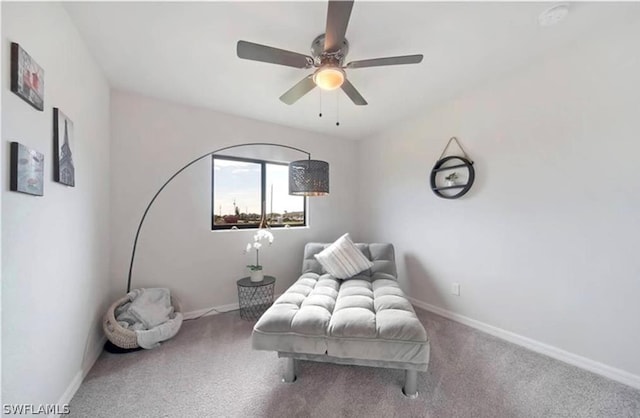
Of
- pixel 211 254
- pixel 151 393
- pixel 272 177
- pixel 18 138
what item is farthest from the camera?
pixel 272 177

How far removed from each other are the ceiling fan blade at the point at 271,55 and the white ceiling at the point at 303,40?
265mm

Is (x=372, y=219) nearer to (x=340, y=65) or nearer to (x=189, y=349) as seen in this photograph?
(x=340, y=65)

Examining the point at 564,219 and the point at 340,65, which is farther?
the point at 564,219

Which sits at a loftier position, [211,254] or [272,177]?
[272,177]

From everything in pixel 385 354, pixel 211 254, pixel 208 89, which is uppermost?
pixel 208 89

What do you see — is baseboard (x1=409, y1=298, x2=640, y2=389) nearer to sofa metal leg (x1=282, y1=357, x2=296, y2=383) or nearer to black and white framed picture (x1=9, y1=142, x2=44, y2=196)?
sofa metal leg (x1=282, y1=357, x2=296, y2=383)

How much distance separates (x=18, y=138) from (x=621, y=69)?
11.5ft

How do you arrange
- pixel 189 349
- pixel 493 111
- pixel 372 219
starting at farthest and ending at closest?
pixel 372 219 < pixel 493 111 < pixel 189 349

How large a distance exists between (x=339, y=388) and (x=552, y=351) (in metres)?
1.76

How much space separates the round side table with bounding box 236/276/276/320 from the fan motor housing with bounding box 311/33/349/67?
2.23 m

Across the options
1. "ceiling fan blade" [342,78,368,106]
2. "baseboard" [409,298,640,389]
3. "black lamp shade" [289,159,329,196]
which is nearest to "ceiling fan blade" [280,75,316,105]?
"ceiling fan blade" [342,78,368,106]

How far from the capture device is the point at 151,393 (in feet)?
5.34

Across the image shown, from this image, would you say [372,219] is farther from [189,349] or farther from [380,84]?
[189,349]

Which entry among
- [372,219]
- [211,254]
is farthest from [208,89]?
[372,219]
